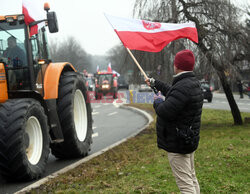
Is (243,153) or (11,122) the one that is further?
(243,153)

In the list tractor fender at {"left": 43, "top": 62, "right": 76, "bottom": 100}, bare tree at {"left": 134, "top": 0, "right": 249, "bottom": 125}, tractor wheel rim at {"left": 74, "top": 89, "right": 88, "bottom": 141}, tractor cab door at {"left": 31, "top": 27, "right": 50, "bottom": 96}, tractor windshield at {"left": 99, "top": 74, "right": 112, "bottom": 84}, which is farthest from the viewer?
tractor windshield at {"left": 99, "top": 74, "right": 112, "bottom": 84}

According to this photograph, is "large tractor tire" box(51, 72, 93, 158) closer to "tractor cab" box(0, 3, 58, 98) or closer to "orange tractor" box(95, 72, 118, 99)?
"tractor cab" box(0, 3, 58, 98)

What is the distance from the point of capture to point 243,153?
684cm

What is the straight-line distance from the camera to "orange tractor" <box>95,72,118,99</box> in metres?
38.8

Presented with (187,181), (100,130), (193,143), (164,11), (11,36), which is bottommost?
(100,130)

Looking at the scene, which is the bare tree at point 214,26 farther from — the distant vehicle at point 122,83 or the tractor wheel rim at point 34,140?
the distant vehicle at point 122,83

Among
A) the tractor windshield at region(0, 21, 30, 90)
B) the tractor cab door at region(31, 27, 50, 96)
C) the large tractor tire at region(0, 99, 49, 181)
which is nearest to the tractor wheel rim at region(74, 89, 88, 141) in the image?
the tractor cab door at region(31, 27, 50, 96)

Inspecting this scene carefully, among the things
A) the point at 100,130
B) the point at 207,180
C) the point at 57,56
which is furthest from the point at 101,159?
the point at 57,56

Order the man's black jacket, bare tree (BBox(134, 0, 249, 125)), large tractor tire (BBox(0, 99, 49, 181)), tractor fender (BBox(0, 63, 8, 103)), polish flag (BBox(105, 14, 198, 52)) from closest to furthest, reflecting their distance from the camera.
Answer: the man's black jacket
large tractor tire (BBox(0, 99, 49, 181))
tractor fender (BBox(0, 63, 8, 103))
polish flag (BBox(105, 14, 198, 52))
bare tree (BBox(134, 0, 249, 125))

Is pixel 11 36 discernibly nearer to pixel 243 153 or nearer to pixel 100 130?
pixel 243 153

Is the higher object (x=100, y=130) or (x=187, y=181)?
(x=187, y=181)

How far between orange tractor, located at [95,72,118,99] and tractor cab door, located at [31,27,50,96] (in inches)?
1202

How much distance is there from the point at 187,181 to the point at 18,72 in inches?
166

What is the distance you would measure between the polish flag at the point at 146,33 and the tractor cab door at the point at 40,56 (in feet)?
5.50
